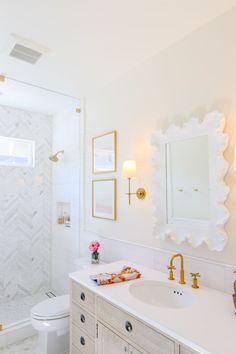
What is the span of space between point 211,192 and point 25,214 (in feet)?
8.34

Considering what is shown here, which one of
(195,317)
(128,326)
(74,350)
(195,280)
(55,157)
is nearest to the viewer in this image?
(195,317)

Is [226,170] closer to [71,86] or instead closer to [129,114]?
[129,114]

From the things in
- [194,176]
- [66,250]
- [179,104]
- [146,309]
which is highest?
[179,104]

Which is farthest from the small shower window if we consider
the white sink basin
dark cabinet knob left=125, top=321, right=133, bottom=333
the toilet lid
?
dark cabinet knob left=125, top=321, right=133, bottom=333

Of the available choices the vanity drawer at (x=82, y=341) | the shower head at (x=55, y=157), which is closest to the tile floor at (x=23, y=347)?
the vanity drawer at (x=82, y=341)

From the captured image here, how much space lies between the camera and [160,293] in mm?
1609

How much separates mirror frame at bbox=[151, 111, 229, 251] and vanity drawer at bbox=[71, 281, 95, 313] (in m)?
0.64

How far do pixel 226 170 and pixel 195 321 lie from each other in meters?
0.84

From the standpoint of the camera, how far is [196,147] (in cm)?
165

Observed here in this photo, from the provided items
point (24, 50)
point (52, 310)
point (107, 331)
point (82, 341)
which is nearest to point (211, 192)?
point (107, 331)

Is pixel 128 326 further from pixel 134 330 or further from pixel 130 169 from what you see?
pixel 130 169

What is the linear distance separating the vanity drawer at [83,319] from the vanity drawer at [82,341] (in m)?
0.04

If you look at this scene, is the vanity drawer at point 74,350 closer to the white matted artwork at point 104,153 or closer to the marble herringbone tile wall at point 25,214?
the white matted artwork at point 104,153

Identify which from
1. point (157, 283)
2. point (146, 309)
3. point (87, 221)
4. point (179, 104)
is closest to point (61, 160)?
point (87, 221)
